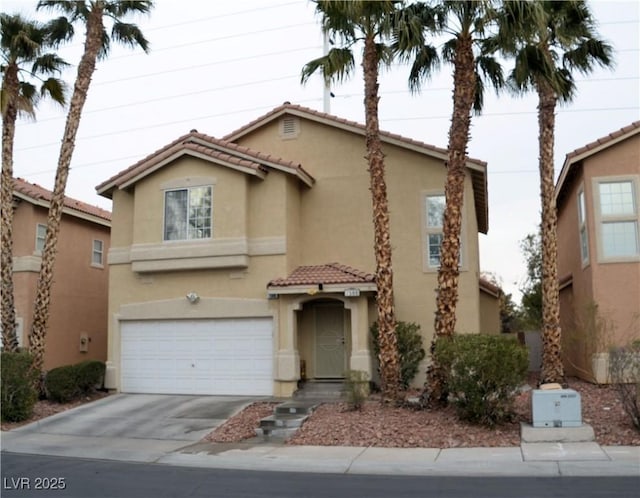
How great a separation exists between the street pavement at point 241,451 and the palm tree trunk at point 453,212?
117 inches

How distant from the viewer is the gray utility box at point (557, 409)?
12016 mm

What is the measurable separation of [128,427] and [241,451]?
403cm

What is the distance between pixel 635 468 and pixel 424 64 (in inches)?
418

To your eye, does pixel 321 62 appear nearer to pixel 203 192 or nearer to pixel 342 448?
pixel 203 192

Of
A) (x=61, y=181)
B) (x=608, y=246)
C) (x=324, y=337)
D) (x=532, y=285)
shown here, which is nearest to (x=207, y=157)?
(x=61, y=181)

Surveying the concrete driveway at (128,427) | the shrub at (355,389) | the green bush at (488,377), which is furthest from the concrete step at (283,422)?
the green bush at (488,377)

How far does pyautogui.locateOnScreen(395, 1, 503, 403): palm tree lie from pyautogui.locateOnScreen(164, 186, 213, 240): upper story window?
6.96m

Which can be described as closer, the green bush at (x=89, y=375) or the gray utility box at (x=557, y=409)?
the gray utility box at (x=557, y=409)

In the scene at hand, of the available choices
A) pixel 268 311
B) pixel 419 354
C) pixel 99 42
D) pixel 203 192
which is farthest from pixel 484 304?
pixel 99 42

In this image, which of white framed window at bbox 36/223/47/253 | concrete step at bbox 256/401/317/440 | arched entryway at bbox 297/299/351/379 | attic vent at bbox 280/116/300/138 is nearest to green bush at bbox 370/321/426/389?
arched entryway at bbox 297/299/351/379

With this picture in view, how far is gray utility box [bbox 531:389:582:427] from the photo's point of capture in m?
12.0

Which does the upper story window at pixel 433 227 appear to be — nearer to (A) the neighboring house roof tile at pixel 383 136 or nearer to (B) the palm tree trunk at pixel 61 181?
(A) the neighboring house roof tile at pixel 383 136

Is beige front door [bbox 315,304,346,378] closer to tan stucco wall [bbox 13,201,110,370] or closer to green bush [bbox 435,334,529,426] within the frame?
green bush [bbox 435,334,529,426]

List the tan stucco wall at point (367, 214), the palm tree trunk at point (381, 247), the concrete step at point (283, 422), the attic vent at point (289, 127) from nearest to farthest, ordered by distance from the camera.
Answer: the concrete step at point (283, 422), the palm tree trunk at point (381, 247), the tan stucco wall at point (367, 214), the attic vent at point (289, 127)
